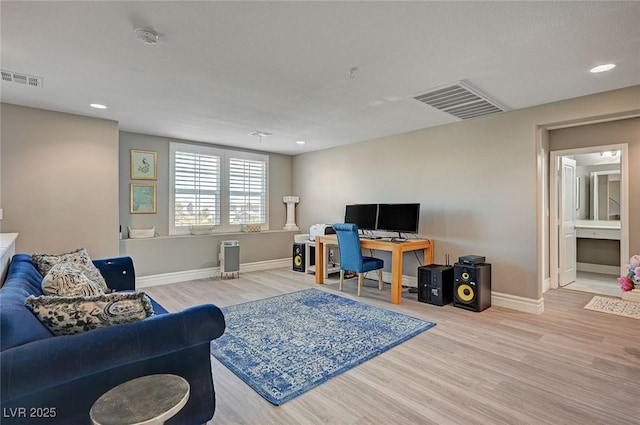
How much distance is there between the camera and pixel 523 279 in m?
3.72

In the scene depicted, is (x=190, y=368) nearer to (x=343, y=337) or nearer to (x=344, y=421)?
(x=344, y=421)

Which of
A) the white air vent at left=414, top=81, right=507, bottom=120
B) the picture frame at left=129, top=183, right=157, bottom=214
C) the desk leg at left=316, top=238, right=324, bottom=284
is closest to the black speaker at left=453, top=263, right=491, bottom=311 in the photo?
the white air vent at left=414, top=81, right=507, bottom=120

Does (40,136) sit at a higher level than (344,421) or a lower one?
higher

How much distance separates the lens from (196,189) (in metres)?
5.63

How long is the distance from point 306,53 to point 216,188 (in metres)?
4.01

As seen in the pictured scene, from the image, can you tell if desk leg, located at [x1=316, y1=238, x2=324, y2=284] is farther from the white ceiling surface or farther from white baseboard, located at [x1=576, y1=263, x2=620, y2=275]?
white baseboard, located at [x1=576, y1=263, x2=620, y2=275]

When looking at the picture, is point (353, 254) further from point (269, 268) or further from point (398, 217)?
point (269, 268)

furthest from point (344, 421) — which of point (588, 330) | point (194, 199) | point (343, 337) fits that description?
point (194, 199)

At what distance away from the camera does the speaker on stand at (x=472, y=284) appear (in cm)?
371

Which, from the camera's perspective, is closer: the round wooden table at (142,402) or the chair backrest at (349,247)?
the round wooden table at (142,402)

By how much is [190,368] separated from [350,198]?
451 cm

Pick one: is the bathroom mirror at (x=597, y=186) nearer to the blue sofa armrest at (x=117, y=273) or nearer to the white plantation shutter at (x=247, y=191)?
the white plantation shutter at (x=247, y=191)

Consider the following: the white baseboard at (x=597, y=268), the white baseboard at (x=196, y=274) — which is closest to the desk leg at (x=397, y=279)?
the white baseboard at (x=196, y=274)

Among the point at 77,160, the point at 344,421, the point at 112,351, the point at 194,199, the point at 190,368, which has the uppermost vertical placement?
the point at 77,160
